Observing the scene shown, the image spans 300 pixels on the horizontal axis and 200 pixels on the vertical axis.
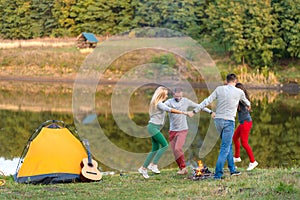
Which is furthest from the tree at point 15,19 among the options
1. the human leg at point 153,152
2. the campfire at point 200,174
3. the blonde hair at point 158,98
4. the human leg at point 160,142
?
the campfire at point 200,174

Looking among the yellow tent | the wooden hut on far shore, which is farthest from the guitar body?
the wooden hut on far shore

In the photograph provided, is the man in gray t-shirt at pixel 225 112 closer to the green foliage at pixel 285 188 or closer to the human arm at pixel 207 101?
the human arm at pixel 207 101

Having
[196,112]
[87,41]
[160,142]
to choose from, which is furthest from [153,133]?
[87,41]

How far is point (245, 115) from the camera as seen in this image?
11.0 m

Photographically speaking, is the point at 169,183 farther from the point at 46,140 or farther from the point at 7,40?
the point at 7,40

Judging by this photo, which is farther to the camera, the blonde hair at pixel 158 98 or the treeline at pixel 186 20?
the treeline at pixel 186 20

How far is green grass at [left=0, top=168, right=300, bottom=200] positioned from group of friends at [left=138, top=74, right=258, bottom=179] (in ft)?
1.29

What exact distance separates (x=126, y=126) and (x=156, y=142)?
460 inches

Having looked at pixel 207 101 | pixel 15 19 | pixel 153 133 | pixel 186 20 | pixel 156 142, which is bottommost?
pixel 15 19

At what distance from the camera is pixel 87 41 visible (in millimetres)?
47625

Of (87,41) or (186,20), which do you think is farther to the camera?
(87,41)

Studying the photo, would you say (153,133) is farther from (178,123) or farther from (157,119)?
(178,123)

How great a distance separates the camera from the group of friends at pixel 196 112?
31.8 feet

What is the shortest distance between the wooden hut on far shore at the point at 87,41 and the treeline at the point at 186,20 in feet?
8.82
